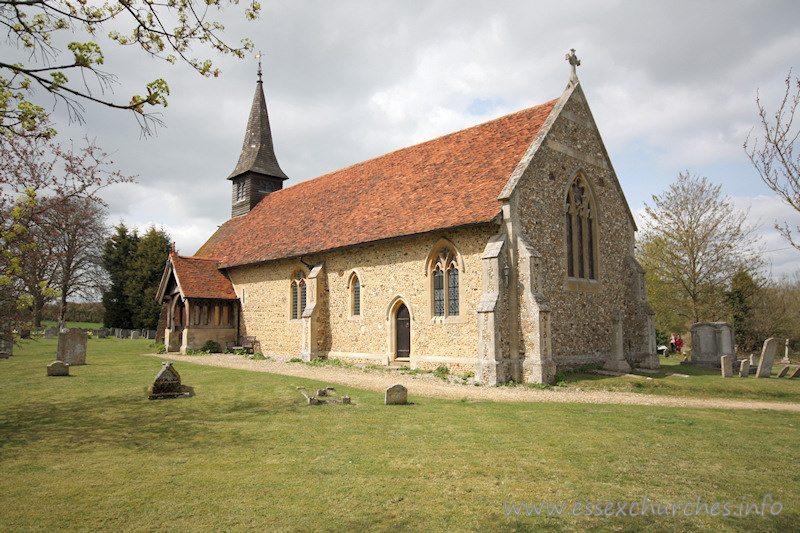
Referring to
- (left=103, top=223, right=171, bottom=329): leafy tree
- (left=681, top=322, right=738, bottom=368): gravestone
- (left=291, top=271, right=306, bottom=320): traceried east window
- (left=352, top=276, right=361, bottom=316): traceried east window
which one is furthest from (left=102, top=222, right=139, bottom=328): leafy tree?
(left=681, top=322, right=738, bottom=368): gravestone

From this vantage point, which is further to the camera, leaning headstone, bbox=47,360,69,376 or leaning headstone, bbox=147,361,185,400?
leaning headstone, bbox=47,360,69,376

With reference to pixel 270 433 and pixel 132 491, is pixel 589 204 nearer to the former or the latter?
pixel 270 433

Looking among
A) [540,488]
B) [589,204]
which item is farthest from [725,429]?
[589,204]

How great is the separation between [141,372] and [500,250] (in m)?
11.4

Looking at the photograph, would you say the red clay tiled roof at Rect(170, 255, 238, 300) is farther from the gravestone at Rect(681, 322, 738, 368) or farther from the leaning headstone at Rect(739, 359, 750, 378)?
the leaning headstone at Rect(739, 359, 750, 378)

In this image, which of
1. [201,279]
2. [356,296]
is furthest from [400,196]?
[201,279]

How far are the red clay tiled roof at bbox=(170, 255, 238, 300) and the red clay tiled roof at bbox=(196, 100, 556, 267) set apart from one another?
2.84ft

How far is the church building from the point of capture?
14.2 metres

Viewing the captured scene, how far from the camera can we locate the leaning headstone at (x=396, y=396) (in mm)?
10242

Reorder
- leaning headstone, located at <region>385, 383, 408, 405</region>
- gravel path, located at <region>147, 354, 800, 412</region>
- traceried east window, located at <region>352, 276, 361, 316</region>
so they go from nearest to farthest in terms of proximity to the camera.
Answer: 1. leaning headstone, located at <region>385, 383, 408, 405</region>
2. gravel path, located at <region>147, 354, 800, 412</region>
3. traceried east window, located at <region>352, 276, 361, 316</region>

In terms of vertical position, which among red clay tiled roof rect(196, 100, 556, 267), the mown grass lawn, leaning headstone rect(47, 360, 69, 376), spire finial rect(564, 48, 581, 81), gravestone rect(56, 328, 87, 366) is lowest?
the mown grass lawn

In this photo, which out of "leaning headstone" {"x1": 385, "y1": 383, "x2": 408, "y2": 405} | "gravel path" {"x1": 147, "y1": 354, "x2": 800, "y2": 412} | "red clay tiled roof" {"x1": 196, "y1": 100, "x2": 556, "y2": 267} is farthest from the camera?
"red clay tiled roof" {"x1": 196, "y1": 100, "x2": 556, "y2": 267}

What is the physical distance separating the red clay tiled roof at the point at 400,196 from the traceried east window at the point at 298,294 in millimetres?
1238

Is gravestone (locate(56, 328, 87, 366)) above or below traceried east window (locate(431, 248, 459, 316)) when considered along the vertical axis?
below
